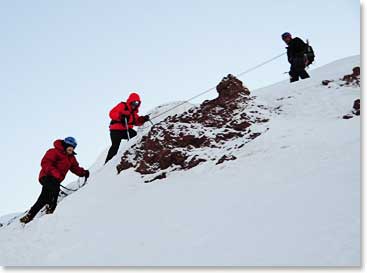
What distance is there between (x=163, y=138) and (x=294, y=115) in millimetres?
2378

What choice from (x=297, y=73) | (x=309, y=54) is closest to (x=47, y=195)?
(x=297, y=73)

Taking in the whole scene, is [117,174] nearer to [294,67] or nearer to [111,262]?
[111,262]

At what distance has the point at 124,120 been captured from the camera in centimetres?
1008

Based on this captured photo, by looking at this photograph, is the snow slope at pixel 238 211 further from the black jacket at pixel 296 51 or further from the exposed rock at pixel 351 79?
the black jacket at pixel 296 51

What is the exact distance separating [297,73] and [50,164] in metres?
6.22

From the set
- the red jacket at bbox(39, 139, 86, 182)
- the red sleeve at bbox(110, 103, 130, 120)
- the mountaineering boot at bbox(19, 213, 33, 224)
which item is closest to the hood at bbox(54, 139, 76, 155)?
the red jacket at bbox(39, 139, 86, 182)

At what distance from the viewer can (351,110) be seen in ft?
24.9

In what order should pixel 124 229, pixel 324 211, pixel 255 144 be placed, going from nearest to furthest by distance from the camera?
pixel 324 211 < pixel 124 229 < pixel 255 144

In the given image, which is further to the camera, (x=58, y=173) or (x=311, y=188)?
(x=58, y=173)

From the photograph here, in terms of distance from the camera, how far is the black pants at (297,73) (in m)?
10.9

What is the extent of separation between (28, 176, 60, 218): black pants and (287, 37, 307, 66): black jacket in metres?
6.37

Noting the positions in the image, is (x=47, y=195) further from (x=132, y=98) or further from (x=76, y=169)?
(x=132, y=98)

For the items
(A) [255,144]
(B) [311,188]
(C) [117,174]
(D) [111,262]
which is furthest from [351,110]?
(D) [111,262]

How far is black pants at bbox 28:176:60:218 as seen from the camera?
305 inches
